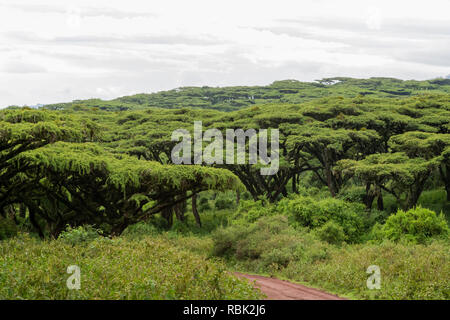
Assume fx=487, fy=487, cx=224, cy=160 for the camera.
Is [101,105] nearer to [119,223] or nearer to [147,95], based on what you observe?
[147,95]

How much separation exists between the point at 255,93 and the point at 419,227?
9132cm

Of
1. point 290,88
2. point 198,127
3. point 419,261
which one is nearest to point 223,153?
point 198,127

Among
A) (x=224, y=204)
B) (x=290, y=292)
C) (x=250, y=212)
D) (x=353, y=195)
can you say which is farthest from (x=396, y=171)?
(x=224, y=204)

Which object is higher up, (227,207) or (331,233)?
(331,233)

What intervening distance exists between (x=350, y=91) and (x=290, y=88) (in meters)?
28.4

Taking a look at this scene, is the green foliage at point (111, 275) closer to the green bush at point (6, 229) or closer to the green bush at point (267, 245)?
the green bush at point (6, 229)

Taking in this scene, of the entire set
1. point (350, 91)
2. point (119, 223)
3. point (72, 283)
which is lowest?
point (119, 223)

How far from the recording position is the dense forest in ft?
39.8

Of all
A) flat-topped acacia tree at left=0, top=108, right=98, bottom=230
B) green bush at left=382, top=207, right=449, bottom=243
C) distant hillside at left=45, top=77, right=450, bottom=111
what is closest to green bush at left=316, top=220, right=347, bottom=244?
green bush at left=382, top=207, right=449, bottom=243

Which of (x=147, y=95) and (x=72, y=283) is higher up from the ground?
(x=147, y=95)

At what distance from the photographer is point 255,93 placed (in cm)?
11000

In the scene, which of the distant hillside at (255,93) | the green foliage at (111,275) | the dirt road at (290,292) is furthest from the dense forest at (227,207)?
the distant hillside at (255,93)

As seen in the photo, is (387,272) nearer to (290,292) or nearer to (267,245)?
(290,292)

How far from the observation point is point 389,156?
28.1 meters
